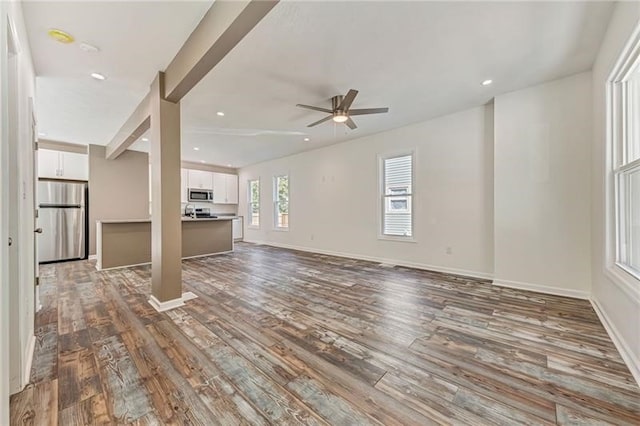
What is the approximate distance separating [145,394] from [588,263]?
4625 mm

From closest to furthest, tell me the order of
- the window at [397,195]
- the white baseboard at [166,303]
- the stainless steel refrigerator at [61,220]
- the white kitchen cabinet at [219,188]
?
the white baseboard at [166,303] < the window at [397,195] < the stainless steel refrigerator at [61,220] < the white kitchen cabinet at [219,188]

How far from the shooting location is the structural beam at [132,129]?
142 inches

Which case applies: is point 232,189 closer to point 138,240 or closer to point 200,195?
point 200,195

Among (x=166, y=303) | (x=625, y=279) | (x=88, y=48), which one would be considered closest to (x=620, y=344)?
(x=625, y=279)

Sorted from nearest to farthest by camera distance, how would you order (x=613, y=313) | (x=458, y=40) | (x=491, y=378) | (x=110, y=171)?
(x=491, y=378) → (x=613, y=313) → (x=458, y=40) → (x=110, y=171)

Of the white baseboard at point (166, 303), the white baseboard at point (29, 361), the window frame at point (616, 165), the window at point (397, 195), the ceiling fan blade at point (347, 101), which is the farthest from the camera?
the window at point (397, 195)

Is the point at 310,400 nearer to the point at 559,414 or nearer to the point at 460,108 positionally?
the point at 559,414

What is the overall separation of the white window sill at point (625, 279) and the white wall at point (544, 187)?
842 mm

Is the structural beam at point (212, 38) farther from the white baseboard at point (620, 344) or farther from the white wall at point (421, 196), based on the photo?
the white wall at point (421, 196)

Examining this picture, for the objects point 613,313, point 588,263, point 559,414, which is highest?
point 588,263

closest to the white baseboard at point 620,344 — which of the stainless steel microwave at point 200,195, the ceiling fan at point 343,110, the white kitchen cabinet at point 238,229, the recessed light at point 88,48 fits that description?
the ceiling fan at point 343,110

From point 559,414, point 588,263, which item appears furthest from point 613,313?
point 559,414

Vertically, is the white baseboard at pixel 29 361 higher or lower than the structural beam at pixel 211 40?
lower

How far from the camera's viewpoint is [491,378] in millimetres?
1716
